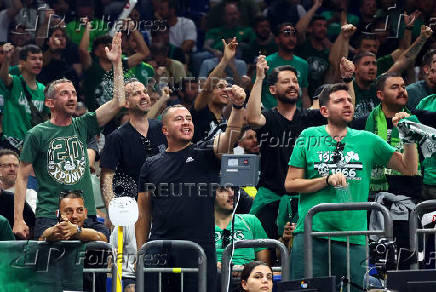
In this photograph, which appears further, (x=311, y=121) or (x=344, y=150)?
(x=311, y=121)

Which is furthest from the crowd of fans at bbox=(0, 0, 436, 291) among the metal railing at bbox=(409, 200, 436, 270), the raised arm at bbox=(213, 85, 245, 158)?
the metal railing at bbox=(409, 200, 436, 270)

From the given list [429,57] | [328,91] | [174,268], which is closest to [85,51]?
[429,57]

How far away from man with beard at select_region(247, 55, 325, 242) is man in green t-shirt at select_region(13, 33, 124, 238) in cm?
139

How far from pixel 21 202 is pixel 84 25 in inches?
202

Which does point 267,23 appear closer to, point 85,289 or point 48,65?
point 48,65

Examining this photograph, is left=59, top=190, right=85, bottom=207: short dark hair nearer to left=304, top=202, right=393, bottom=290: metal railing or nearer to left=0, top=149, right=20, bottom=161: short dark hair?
left=0, top=149, right=20, bottom=161: short dark hair

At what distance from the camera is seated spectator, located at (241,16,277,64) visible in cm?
1542

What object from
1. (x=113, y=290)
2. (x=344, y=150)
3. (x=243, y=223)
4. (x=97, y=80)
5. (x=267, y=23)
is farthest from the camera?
(x=267, y=23)

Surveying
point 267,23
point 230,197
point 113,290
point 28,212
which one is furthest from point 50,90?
point 267,23

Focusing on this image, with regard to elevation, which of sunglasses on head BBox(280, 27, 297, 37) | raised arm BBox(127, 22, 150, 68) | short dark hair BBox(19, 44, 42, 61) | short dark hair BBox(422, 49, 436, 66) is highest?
sunglasses on head BBox(280, 27, 297, 37)

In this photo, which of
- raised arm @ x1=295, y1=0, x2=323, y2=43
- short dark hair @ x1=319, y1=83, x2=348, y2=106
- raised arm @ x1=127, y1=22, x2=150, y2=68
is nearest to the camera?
short dark hair @ x1=319, y1=83, x2=348, y2=106

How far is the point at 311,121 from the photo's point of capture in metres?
11.1

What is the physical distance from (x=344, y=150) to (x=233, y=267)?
1468 millimetres

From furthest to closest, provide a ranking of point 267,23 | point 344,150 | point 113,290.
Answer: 1. point 267,23
2. point 344,150
3. point 113,290
